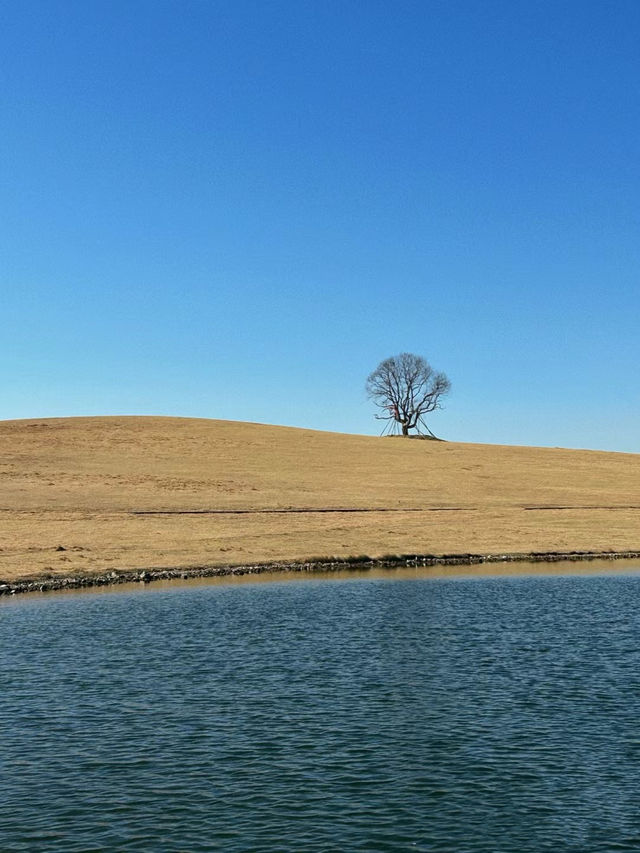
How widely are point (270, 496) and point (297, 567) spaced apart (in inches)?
838

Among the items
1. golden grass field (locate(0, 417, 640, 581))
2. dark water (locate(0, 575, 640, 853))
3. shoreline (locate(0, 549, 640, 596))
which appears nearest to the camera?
dark water (locate(0, 575, 640, 853))

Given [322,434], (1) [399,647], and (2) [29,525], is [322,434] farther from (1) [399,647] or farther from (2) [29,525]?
(1) [399,647]

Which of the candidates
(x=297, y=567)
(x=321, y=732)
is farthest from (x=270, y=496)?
(x=321, y=732)

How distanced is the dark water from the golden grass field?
19444 mm

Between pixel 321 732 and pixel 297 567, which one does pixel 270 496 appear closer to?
pixel 297 567

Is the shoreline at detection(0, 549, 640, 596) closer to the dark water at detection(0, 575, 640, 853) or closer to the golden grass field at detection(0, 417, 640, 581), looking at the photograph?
the golden grass field at detection(0, 417, 640, 581)

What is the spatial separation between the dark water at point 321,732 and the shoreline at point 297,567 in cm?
968

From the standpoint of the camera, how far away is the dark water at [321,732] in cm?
1380

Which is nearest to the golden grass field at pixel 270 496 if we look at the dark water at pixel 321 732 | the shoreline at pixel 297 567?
the shoreline at pixel 297 567

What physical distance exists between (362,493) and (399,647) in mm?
46904

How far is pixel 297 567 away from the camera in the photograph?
163 ft

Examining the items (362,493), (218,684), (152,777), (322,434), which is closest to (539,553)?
(362,493)

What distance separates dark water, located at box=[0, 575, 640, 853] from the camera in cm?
1380

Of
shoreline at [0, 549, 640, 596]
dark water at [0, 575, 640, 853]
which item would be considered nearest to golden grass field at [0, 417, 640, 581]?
shoreline at [0, 549, 640, 596]
